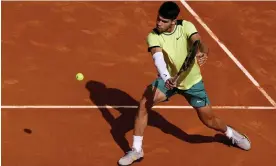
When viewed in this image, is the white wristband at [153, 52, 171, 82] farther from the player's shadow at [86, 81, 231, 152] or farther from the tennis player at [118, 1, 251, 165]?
the player's shadow at [86, 81, 231, 152]

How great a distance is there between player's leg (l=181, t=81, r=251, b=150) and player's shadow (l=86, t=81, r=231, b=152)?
331 millimetres

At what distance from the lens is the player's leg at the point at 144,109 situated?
8477 mm

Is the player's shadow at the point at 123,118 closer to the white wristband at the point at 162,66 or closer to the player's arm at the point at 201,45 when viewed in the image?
the white wristband at the point at 162,66

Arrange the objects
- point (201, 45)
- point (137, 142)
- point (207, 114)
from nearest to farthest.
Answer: point (201, 45), point (207, 114), point (137, 142)

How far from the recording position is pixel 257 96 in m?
10.5

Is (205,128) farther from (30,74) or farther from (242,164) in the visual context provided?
(30,74)

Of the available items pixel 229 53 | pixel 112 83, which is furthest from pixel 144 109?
pixel 229 53

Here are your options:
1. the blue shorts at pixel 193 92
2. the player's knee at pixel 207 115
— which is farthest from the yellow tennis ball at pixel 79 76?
the player's knee at pixel 207 115

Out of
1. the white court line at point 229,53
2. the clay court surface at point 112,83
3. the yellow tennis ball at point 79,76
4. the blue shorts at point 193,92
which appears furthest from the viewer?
the yellow tennis ball at point 79,76

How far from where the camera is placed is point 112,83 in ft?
35.9

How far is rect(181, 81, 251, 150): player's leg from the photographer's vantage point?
8.54 m

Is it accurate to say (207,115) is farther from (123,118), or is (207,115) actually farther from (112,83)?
(112,83)

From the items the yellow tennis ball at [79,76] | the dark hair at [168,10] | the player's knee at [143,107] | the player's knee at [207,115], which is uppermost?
the dark hair at [168,10]

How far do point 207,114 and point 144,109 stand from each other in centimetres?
91
